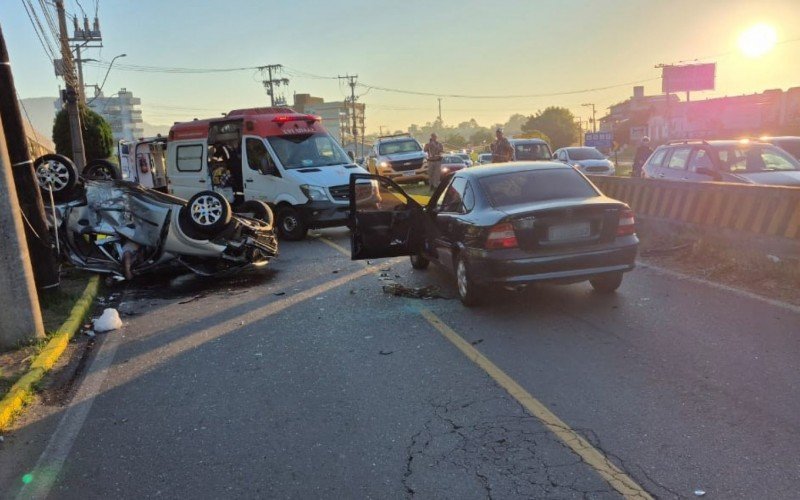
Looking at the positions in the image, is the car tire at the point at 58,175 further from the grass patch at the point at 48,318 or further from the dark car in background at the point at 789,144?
the dark car in background at the point at 789,144

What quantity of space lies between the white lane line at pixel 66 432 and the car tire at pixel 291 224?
689cm

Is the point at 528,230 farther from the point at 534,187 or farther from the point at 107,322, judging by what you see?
the point at 107,322

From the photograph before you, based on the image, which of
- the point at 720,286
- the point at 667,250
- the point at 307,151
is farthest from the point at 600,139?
the point at 720,286

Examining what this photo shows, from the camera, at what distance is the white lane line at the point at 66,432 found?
373 cm

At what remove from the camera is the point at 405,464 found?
3668mm

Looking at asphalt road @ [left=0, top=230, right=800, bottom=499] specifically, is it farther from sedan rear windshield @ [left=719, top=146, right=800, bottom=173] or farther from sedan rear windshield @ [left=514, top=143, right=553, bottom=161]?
sedan rear windshield @ [left=514, top=143, right=553, bottom=161]

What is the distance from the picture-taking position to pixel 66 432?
446cm

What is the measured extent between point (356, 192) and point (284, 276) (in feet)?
6.85

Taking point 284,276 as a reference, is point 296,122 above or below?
above

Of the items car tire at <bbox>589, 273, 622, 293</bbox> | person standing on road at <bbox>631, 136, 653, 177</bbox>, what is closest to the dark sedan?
car tire at <bbox>589, 273, 622, 293</bbox>

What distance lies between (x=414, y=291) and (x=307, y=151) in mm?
6854

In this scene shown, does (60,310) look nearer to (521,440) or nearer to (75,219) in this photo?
(75,219)

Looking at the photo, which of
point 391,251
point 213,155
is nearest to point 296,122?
point 213,155

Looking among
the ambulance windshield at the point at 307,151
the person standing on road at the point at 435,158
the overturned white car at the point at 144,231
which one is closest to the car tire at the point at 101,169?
the overturned white car at the point at 144,231
